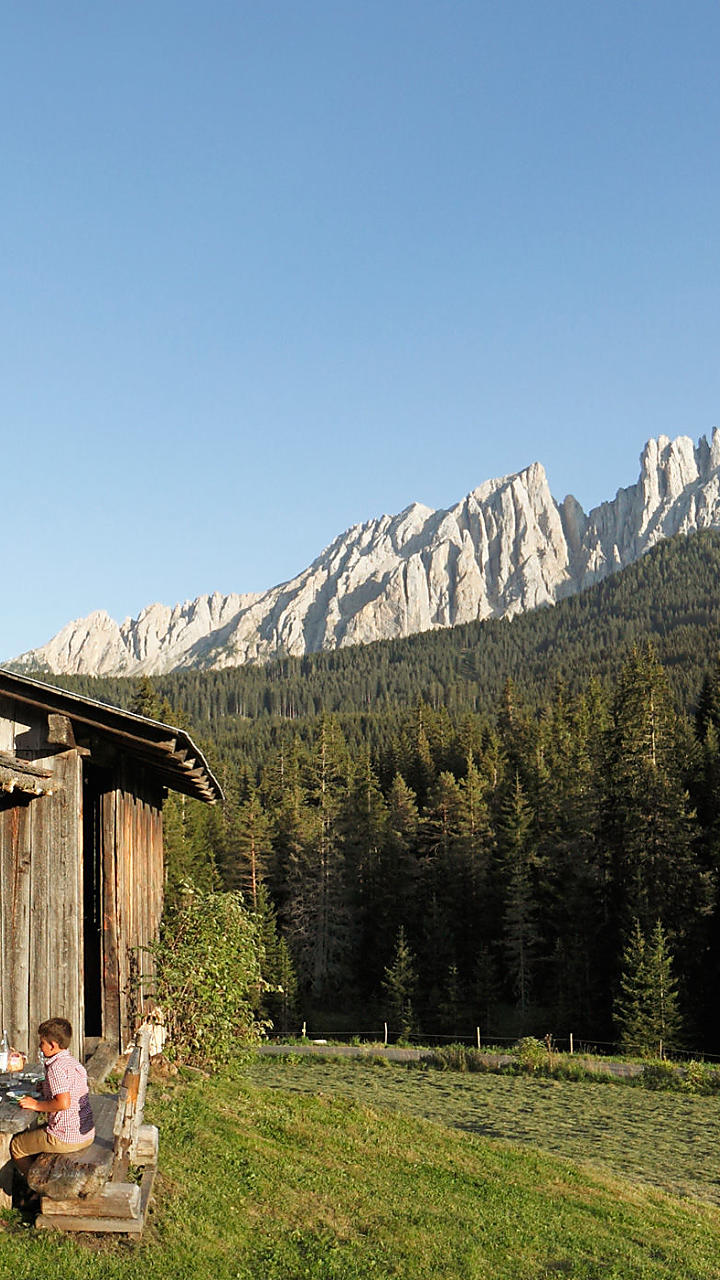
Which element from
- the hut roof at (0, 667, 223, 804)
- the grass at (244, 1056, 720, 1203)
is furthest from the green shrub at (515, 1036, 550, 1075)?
the hut roof at (0, 667, 223, 804)

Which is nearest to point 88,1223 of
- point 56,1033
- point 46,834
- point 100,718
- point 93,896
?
point 56,1033

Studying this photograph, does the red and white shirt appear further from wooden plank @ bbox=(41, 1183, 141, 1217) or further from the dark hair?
wooden plank @ bbox=(41, 1183, 141, 1217)

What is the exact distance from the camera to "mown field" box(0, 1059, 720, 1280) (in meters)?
7.83

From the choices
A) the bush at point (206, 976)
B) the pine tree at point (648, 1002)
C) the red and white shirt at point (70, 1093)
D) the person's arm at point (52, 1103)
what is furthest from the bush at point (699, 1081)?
the person's arm at point (52, 1103)

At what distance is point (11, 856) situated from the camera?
415 inches

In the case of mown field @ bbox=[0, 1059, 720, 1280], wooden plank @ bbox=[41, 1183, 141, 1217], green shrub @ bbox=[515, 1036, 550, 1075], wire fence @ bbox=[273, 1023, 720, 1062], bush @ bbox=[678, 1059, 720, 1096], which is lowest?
wire fence @ bbox=[273, 1023, 720, 1062]

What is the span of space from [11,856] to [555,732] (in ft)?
222

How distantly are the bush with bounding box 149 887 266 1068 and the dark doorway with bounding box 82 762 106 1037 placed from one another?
0.97 meters

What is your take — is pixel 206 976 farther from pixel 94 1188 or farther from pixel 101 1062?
pixel 94 1188

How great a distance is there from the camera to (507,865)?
188 feet

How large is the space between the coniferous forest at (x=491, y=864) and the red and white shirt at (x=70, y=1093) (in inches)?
1425

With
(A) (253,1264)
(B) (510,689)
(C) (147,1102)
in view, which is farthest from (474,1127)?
(B) (510,689)

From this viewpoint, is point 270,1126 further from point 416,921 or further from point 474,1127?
point 416,921

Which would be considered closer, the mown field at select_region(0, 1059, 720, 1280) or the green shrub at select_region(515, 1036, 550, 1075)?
the mown field at select_region(0, 1059, 720, 1280)
